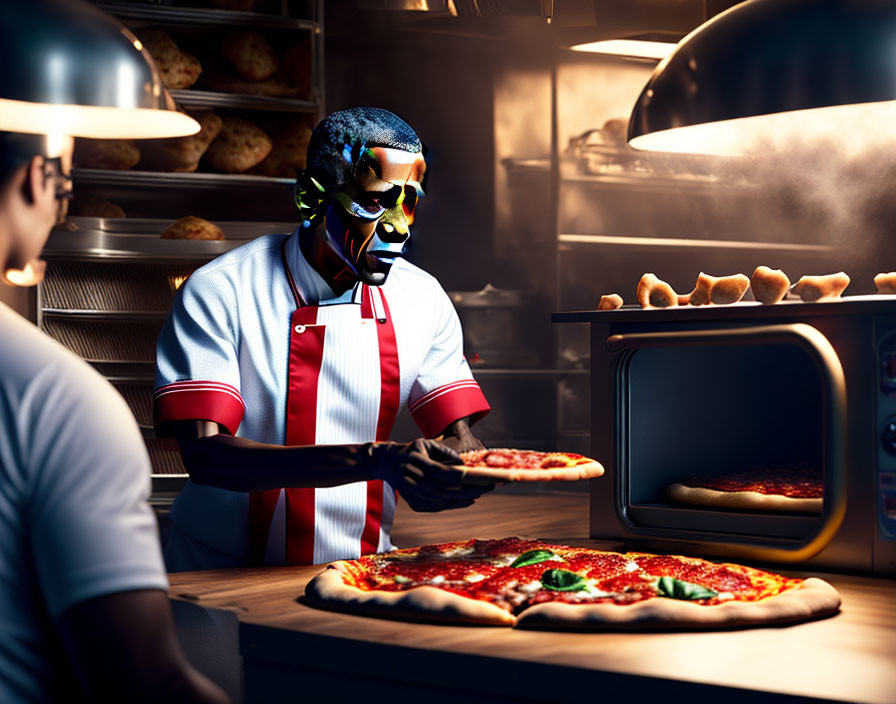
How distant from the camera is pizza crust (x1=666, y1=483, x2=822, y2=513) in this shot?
171cm

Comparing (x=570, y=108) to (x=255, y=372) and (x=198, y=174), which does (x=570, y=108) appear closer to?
(x=198, y=174)

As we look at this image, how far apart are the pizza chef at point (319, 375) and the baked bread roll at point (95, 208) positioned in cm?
159

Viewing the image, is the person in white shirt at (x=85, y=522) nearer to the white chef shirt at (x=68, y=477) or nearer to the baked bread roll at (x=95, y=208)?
the white chef shirt at (x=68, y=477)

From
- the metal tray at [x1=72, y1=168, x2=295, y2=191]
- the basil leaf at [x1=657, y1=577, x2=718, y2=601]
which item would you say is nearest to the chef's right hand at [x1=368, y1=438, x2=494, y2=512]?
the basil leaf at [x1=657, y1=577, x2=718, y2=601]

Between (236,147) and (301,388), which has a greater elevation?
(236,147)

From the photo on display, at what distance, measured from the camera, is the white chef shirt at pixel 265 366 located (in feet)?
5.48

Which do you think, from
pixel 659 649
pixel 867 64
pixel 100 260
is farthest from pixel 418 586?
pixel 100 260

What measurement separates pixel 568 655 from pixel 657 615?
0.17 metres

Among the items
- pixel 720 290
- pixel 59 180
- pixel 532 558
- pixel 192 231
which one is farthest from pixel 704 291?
pixel 192 231

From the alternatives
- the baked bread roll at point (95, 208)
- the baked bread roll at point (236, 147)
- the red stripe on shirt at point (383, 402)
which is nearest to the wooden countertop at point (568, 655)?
the red stripe on shirt at point (383, 402)

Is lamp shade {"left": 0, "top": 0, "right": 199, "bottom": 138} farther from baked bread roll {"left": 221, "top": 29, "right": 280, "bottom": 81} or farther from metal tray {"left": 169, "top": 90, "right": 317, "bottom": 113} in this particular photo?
baked bread roll {"left": 221, "top": 29, "right": 280, "bottom": 81}

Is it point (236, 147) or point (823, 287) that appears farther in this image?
point (236, 147)

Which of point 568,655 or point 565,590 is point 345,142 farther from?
point 568,655

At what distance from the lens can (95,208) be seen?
10.6ft
